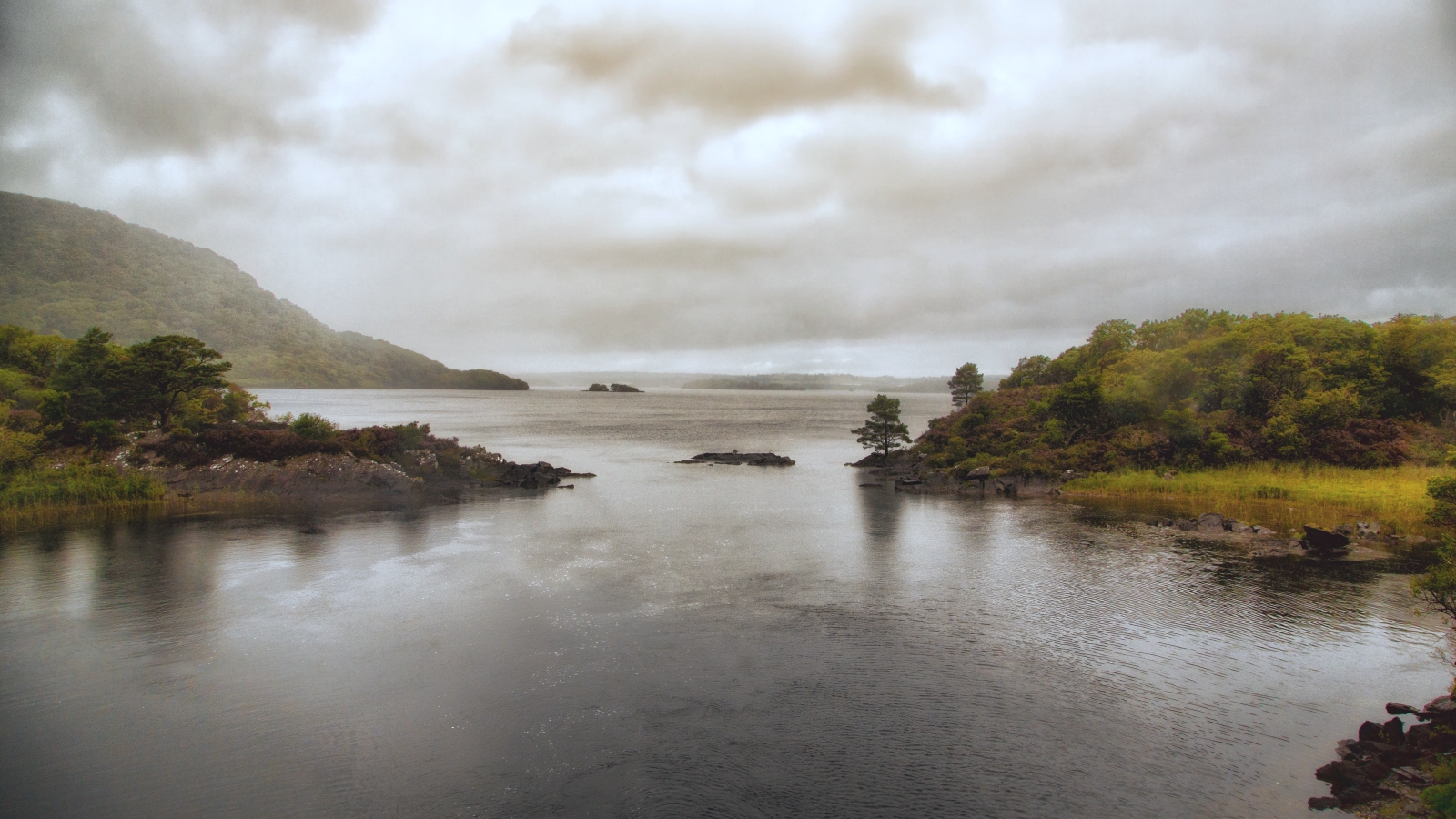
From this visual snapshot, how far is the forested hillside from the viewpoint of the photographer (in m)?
45.9

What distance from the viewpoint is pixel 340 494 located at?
4616 centimetres

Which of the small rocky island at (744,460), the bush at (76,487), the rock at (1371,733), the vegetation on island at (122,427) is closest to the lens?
the rock at (1371,733)

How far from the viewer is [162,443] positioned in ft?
149

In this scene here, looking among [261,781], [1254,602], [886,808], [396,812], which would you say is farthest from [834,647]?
[1254,602]

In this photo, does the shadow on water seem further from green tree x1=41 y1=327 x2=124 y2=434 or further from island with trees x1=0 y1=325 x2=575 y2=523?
green tree x1=41 y1=327 x2=124 y2=434

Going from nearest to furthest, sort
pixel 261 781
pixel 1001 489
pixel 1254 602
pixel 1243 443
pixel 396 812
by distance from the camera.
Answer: pixel 396 812
pixel 261 781
pixel 1254 602
pixel 1243 443
pixel 1001 489

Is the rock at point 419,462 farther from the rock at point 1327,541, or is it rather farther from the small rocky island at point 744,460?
the rock at point 1327,541

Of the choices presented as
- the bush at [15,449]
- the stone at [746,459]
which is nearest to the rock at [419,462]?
the bush at [15,449]

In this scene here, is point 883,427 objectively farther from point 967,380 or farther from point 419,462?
point 419,462

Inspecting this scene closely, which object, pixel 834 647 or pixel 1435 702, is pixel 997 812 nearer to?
pixel 834 647

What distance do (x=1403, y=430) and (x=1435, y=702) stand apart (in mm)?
43598

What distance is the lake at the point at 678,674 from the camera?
13.2 m

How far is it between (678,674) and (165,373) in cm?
4899

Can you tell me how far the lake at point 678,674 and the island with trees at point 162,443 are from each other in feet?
29.3
